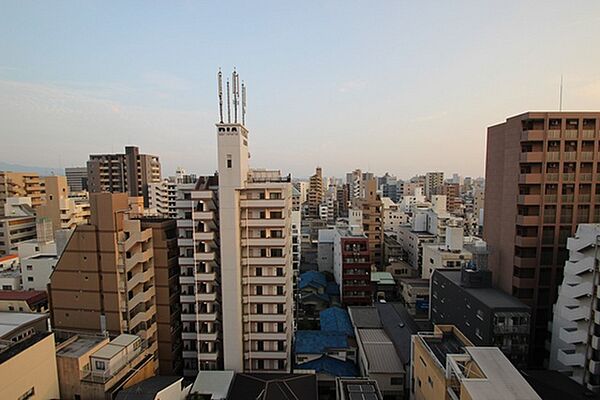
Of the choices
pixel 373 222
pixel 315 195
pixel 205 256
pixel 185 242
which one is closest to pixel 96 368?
pixel 205 256

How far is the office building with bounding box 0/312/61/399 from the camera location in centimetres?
1585

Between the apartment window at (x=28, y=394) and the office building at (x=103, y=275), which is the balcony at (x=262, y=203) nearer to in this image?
the office building at (x=103, y=275)

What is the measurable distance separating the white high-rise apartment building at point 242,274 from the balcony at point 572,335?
21.5 m

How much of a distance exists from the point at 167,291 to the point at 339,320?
1902 centimetres

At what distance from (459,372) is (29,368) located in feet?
76.2

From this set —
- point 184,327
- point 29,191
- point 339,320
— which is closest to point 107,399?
point 184,327

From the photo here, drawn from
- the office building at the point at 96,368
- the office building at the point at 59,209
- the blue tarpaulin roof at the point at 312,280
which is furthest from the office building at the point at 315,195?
the office building at the point at 96,368

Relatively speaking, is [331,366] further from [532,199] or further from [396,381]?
[532,199]

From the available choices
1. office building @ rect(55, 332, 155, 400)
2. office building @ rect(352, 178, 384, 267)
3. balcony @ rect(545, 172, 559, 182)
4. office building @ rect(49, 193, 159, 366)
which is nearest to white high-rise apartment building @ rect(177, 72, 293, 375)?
office building @ rect(49, 193, 159, 366)

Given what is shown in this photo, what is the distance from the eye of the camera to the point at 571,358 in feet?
76.8

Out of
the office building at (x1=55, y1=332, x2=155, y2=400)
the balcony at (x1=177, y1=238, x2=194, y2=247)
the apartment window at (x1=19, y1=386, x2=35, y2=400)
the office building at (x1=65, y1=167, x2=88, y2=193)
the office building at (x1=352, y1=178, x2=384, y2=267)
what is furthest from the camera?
the office building at (x1=65, y1=167, x2=88, y2=193)

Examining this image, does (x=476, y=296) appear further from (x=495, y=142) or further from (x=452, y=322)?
(x=495, y=142)

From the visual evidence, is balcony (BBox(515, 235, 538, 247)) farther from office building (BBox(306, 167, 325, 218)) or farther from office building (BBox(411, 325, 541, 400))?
office building (BBox(306, 167, 325, 218))

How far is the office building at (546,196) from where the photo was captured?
92.4 feet
